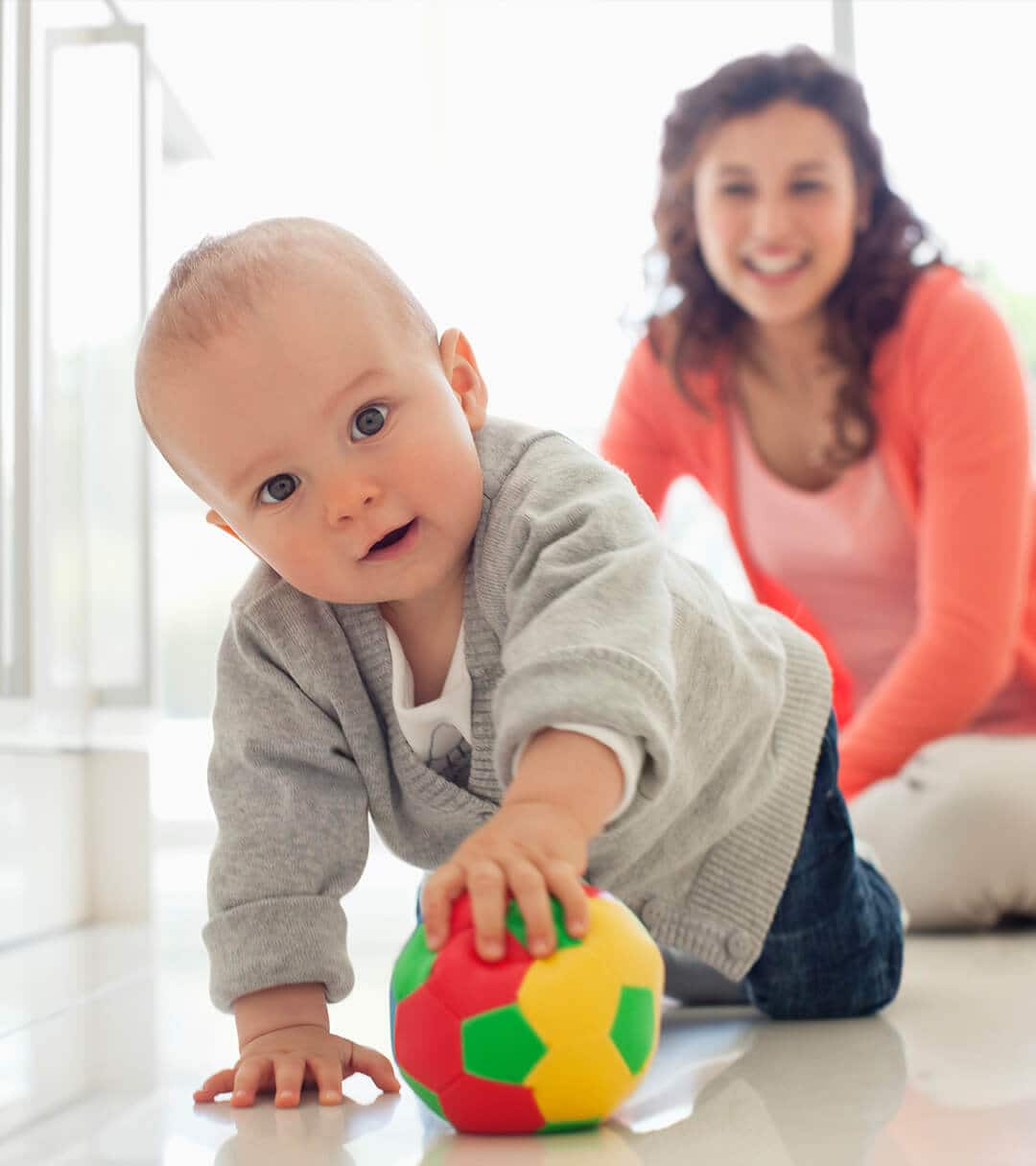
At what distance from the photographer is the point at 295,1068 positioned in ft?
2.80

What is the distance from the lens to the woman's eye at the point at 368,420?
867 mm

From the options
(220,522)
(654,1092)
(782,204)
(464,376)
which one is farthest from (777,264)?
(654,1092)

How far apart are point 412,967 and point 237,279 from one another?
41 centimetres

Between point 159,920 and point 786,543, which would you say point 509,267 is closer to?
point 786,543

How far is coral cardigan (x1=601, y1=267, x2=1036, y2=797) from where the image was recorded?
1785mm

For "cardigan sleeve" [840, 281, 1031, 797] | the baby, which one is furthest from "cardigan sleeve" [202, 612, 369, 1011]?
"cardigan sleeve" [840, 281, 1031, 797]

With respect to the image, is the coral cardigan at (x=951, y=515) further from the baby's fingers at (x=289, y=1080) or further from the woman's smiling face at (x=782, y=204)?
the baby's fingers at (x=289, y=1080)

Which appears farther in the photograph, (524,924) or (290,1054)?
(290,1054)

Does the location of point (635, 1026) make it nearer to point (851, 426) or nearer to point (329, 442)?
point (329, 442)

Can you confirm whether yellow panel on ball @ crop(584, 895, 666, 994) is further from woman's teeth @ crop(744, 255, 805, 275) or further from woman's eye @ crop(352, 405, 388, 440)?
woman's teeth @ crop(744, 255, 805, 275)

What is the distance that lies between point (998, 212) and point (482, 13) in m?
1.08

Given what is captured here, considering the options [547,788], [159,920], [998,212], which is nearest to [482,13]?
[998,212]

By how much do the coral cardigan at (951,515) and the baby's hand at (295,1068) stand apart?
3.47 feet

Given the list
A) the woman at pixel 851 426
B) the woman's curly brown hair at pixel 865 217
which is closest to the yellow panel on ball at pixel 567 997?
the woman at pixel 851 426
